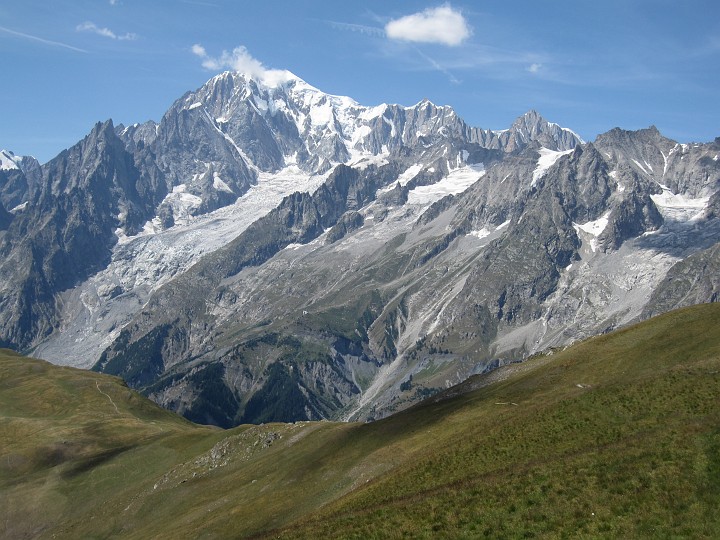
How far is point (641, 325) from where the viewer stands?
10644 cm

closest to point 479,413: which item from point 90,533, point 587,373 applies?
point 587,373

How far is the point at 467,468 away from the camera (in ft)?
200

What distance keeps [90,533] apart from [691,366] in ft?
308

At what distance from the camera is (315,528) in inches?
2160

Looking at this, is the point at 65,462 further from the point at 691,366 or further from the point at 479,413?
the point at 691,366

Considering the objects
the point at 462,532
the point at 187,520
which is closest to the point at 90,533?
the point at 187,520

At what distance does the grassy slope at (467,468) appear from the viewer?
4319 cm

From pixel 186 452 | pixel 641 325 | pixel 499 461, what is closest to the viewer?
pixel 499 461

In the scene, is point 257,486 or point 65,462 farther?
point 65,462

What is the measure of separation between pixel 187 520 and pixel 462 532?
60.1m

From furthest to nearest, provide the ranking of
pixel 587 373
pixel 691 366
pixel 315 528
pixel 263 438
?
pixel 263 438 < pixel 587 373 < pixel 691 366 < pixel 315 528

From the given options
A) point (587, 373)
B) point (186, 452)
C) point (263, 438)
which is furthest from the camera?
point (186, 452)

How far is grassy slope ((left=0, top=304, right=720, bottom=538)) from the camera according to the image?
43.2 meters

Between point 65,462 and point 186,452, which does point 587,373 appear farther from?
point 65,462
